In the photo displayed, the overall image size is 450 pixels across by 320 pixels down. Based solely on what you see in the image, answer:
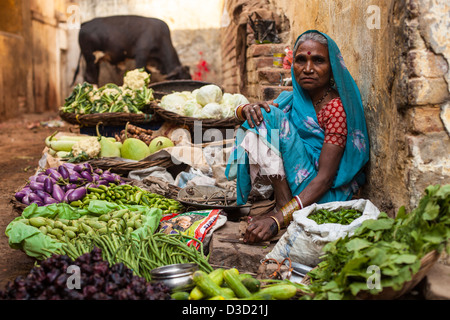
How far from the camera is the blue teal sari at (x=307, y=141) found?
2.71 meters

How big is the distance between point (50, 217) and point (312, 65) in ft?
6.38

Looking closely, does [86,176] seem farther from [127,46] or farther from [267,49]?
[127,46]

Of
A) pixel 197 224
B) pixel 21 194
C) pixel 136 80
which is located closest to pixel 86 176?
pixel 21 194

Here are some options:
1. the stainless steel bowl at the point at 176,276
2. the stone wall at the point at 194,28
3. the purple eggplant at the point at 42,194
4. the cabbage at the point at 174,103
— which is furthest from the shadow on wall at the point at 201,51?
the stainless steel bowl at the point at 176,276

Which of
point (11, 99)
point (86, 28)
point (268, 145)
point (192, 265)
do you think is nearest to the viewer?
point (192, 265)

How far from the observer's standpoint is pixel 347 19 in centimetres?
307

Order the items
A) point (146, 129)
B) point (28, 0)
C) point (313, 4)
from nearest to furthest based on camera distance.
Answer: point (313, 4) → point (146, 129) → point (28, 0)

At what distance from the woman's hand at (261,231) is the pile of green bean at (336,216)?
253 mm

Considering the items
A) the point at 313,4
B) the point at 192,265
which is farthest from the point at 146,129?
the point at 192,265

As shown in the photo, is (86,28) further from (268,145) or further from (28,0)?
(268,145)

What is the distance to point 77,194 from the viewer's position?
3.12 m

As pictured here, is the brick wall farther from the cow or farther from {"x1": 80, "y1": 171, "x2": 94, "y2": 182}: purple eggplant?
the cow

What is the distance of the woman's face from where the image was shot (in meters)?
2.80
